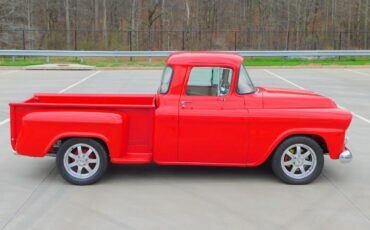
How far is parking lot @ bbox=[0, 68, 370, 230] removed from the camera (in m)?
4.59

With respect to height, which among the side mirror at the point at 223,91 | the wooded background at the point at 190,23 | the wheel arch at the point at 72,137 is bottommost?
the wheel arch at the point at 72,137

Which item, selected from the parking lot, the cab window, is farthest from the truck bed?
the cab window

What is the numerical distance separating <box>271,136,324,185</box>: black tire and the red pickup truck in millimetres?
12

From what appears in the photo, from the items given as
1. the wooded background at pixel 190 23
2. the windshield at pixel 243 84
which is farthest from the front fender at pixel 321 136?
the wooded background at pixel 190 23

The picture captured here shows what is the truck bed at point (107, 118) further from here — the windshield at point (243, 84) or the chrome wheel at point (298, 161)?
the chrome wheel at point (298, 161)

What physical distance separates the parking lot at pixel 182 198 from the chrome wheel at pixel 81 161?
0.18m

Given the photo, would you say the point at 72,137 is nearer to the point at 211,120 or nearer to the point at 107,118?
the point at 107,118

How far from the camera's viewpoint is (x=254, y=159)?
5.68 meters

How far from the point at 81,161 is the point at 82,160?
0.02 meters

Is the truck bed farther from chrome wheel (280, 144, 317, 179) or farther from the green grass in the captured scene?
the green grass

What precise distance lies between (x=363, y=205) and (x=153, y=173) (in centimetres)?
265

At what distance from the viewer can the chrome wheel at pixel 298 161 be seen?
5.68 meters

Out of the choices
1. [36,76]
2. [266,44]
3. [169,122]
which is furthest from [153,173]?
[266,44]

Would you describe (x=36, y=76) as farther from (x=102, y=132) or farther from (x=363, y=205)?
(x=363, y=205)
